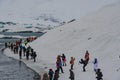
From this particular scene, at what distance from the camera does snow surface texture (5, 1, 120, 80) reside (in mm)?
37119

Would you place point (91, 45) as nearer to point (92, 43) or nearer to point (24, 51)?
point (92, 43)

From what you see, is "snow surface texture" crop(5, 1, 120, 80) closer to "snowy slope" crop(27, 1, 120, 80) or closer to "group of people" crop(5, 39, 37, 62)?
"snowy slope" crop(27, 1, 120, 80)

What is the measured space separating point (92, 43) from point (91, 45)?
0.77 metres

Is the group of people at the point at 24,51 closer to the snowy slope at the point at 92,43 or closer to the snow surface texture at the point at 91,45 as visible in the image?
the snow surface texture at the point at 91,45

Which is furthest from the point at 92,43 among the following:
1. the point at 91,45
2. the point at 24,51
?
the point at 24,51

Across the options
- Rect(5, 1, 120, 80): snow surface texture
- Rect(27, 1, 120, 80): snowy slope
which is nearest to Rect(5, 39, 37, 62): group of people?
Rect(5, 1, 120, 80): snow surface texture

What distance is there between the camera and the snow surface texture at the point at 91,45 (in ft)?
122

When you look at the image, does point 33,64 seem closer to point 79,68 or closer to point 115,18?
point 79,68

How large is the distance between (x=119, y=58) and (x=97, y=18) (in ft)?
97.8

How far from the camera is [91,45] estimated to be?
50156mm

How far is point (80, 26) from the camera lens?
65.6m

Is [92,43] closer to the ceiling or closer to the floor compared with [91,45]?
closer to the ceiling

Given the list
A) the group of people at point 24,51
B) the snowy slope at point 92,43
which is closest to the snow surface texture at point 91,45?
the snowy slope at point 92,43

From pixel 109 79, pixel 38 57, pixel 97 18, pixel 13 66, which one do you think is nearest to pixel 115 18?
pixel 97 18
